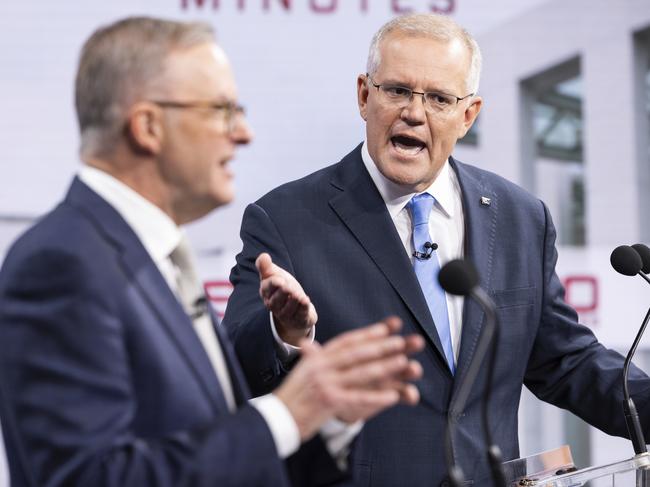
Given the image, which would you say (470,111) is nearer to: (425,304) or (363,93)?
(363,93)

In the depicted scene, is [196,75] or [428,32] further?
[428,32]

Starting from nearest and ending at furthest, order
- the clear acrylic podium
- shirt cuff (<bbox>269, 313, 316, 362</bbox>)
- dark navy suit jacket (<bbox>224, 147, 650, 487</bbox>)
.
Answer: the clear acrylic podium → shirt cuff (<bbox>269, 313, 316, 362</bbox>) → dark navy suit jacket (<bbox>224, 147, 650, 487</bbox>)

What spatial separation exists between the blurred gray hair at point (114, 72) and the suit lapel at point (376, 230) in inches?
36.6

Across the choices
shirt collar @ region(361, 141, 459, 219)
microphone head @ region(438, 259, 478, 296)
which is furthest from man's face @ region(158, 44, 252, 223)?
shirt collar @ region(361, 141, 459, 219)

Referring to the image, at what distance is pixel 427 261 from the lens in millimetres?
2131

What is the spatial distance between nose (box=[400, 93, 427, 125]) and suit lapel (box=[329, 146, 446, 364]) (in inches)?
6.7

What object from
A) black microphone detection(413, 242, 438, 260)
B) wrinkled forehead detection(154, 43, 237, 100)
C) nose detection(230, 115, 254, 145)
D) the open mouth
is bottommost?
black microphone detection(413, 242, 438, 260)

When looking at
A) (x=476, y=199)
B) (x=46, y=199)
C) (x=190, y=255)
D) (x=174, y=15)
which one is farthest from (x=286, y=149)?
(x=190, y=255)

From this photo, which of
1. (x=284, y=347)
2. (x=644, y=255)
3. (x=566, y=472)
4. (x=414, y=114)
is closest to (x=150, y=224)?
(x=284, y=347)

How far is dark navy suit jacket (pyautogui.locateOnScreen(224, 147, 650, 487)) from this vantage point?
6.69ft

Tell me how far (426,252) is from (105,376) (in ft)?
3.71

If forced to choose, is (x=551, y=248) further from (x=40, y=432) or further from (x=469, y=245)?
A: (x=40, y=432)

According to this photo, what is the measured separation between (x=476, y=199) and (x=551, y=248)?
21cm

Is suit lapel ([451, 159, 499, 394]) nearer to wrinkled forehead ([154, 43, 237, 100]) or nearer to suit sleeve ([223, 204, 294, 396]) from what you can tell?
suit sleeve ([223, 204, 294, 396])
